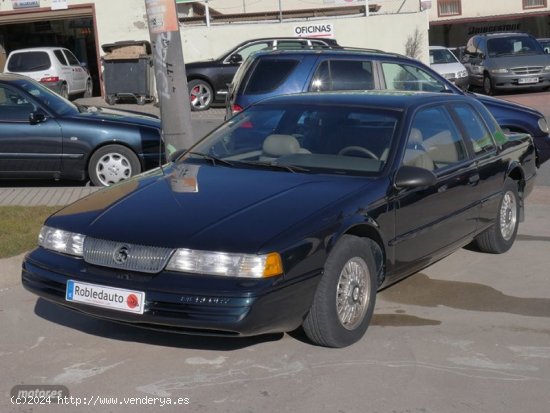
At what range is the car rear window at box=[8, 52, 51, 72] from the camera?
2481 centimetres

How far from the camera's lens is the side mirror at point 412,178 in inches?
224

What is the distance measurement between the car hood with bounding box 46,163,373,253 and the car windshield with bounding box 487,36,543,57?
2084cm

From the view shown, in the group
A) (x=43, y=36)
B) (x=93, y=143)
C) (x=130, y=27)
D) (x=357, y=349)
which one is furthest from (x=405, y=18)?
(x=357, y=349)

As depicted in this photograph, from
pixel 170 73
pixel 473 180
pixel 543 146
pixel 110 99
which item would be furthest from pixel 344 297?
pixel 110 99

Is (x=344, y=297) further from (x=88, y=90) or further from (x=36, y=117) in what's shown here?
(x=88, y=90)

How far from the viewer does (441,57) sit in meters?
26.7

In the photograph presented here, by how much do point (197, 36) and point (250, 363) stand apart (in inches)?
797

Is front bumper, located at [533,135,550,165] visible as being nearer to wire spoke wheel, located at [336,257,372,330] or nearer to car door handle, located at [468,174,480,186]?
car door handle, located at [468,174,480,186]

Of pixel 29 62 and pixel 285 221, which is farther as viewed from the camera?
pixel 29 62

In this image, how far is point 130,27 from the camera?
25.0 meters

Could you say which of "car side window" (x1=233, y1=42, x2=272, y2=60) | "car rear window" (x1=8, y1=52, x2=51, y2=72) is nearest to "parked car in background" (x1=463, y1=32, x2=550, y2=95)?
"car side window" (x1=233, y1=42, x2=272, y2=60)

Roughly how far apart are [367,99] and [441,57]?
21.1 meters

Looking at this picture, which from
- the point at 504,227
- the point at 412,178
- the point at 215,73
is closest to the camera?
the point at 412,178

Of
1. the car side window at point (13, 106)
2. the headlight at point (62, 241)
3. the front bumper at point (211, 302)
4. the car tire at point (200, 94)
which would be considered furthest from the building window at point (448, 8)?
the front bumper at point (211, 302)
